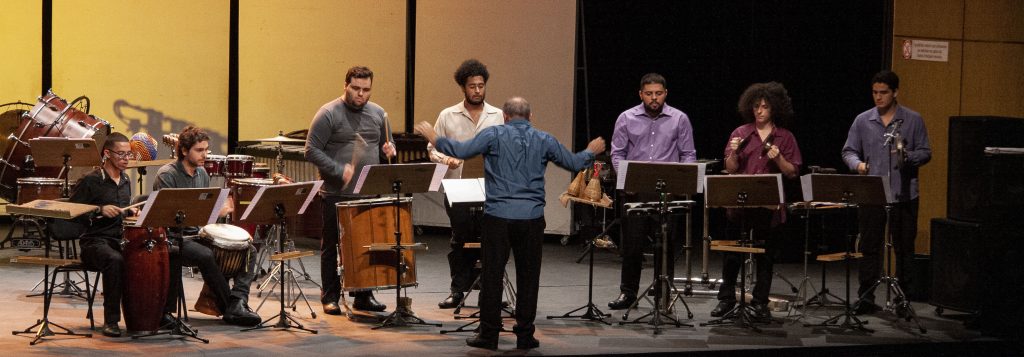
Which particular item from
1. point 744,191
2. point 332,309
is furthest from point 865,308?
point 332,309

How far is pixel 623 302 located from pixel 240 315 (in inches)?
97.8

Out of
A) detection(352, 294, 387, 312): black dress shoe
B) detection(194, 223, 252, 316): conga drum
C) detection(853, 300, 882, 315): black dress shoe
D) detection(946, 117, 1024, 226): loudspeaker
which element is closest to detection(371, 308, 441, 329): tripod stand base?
detection(352, 294, 387, 312): black dress shoe

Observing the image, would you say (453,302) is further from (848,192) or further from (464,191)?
(848,192)

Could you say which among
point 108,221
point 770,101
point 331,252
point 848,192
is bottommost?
point 331,252

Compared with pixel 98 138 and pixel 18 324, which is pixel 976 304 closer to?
pixel 18 324

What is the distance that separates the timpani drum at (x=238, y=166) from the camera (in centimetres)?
918

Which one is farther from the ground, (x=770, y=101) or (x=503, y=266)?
(x=770, y=101)

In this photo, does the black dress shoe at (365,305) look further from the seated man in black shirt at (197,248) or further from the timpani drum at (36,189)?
the timpani drum at (36,189)

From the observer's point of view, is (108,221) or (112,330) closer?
(112,330)

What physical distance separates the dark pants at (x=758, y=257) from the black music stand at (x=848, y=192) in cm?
32

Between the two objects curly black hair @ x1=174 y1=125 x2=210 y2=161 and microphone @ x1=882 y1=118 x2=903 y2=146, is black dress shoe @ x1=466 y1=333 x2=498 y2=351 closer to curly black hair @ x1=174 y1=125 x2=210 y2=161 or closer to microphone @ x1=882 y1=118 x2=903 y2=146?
curly black hair @ x1=174 y1=125 x2=210 y2=161

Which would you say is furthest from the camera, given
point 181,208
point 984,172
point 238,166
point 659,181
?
point 238,166

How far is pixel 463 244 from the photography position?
7887mm

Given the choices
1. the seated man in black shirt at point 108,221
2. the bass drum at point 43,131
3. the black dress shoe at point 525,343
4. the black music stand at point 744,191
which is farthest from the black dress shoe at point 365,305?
the bass drum at point 43,131
